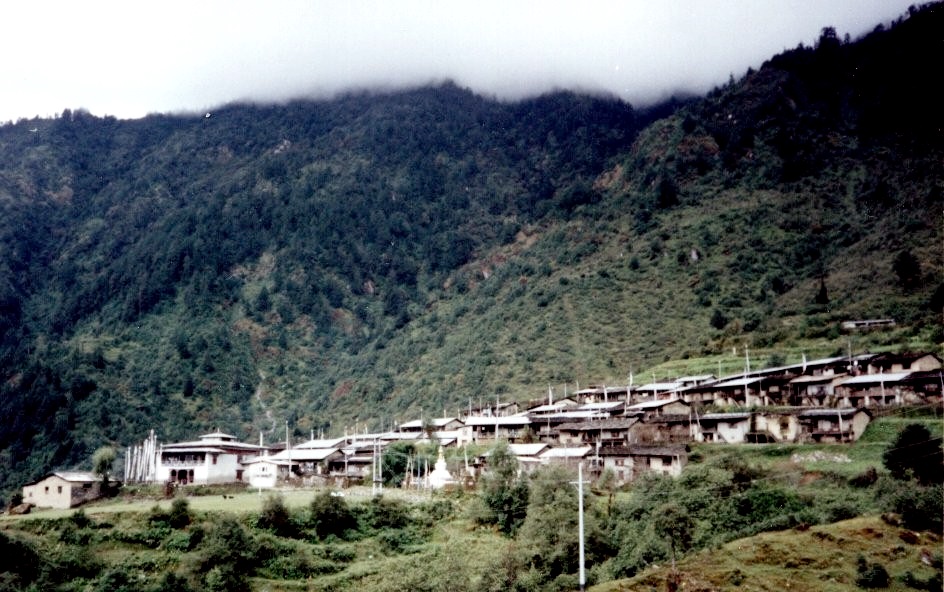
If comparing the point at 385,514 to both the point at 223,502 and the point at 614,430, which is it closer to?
the point at 223,502

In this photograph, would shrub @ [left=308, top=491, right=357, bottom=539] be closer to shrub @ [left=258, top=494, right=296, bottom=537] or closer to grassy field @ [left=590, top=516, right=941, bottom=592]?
shrub @ [left=258, top=494, right=296, bottom=537]

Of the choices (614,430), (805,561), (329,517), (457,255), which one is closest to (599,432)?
(614,430)

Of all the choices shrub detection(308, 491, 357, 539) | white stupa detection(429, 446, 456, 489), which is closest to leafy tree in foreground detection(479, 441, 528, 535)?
white stupa detection(429, 446, 456, 489)

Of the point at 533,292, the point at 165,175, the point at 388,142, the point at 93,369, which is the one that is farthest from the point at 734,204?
the point at 165,175

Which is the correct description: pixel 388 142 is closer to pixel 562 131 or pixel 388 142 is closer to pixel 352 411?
pixel 562 131

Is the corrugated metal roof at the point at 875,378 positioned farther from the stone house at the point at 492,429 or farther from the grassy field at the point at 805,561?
the stone house at the point at 492,429

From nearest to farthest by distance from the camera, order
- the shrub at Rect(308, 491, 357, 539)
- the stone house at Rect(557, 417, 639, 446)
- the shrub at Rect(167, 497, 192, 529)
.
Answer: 1. the shrub at Rect(167, 497, 192, 529)
2. the shrub at Rect(308, 491, 357, 539)
3. the stone house at Rect(557, 417, 639, 446)
